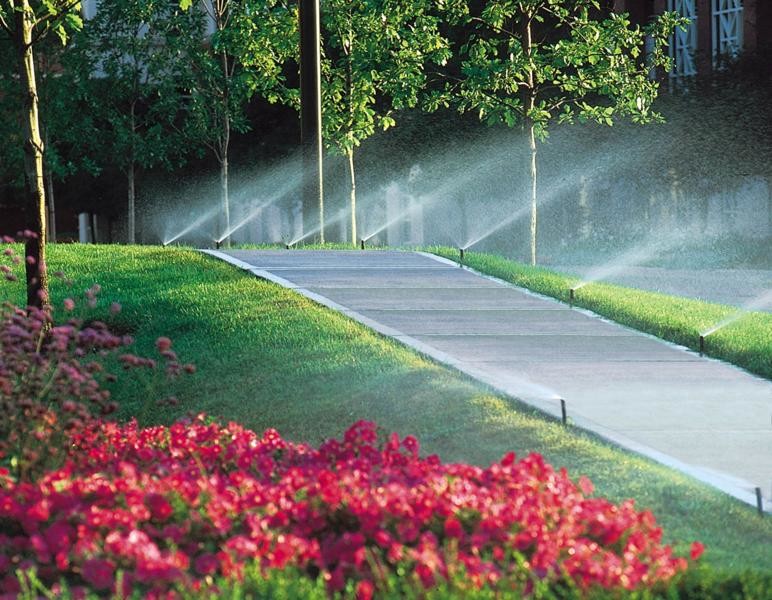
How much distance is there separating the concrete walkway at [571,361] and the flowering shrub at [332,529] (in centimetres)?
180

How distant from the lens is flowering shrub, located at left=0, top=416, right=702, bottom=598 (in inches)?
186

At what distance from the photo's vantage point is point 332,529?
5.27m

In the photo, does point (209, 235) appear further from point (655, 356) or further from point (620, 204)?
point (655, 356)

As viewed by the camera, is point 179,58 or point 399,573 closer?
point 399,573

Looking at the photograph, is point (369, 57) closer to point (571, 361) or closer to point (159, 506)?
point (571, 361)

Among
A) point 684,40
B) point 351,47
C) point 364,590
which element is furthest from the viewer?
point 684,40

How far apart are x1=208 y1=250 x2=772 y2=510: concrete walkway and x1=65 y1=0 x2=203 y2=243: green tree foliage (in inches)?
765

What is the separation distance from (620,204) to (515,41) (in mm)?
13928

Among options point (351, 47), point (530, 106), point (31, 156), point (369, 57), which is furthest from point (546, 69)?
point (31, 156)

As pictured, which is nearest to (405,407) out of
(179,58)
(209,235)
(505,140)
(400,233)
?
(505,140)

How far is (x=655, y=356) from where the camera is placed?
36.1 feet

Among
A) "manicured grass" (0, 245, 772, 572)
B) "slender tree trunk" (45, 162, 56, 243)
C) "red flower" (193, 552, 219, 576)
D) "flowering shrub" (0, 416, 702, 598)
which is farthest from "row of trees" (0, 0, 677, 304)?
"red flower" (193, 552, 219, 576)

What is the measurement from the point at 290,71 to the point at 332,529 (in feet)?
94.0

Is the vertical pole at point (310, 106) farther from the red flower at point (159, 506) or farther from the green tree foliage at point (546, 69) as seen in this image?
the red flower at point (159, 506)
